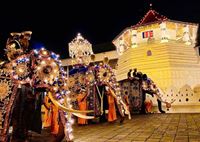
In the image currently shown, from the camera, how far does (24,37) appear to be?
16.4ft

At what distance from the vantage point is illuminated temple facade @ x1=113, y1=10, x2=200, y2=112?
2329 cm

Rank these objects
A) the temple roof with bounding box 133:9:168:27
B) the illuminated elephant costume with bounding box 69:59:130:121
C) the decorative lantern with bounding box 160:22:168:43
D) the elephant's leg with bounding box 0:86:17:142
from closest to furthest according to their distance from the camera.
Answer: the elephant's leg with bounding box 0:86:17:142
the illuminated elephant costume with bounding box 69:59:130:121
the decorative lantern with bounding box 160:22:168:43
the temple roof with bounding box 133:9:168:27

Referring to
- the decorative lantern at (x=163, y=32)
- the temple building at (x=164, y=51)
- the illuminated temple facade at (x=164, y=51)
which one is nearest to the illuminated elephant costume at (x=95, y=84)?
the temple building at (x=164, y=51)

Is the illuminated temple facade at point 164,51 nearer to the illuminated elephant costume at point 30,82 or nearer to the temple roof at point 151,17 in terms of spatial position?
the temple roof at point 151,17

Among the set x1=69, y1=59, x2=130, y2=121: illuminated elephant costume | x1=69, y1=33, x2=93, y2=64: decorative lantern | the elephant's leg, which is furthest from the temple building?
the elephant's leg

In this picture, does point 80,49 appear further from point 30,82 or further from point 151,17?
point 151,17

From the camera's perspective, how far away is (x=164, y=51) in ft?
79.4

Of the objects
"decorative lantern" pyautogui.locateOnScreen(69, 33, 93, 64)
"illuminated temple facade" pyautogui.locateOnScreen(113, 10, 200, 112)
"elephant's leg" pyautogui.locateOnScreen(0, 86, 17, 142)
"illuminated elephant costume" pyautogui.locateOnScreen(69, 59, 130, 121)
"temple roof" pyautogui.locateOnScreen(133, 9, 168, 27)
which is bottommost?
"elephant's leg" pyautogui.locateOnScreen(0, 86, 17, 142)

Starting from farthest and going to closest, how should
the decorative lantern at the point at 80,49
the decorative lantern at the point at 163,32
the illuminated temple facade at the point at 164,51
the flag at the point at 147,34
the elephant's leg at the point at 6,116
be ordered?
the flag at the point at 147,34, the decorative lantern at the point at 163,32, the illuminated temple facade at the point at 164,51, the decorative lantern at the point at 80,49, the elephant's leg at the point at 6,116

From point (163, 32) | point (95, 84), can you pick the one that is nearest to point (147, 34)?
point (163, 32)

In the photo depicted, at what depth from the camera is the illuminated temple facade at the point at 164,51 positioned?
23.3m

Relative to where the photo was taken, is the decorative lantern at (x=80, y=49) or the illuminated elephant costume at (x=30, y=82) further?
the decorative lantern at (x=80, y=49)

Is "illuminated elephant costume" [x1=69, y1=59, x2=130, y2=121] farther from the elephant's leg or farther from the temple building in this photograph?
the temple building

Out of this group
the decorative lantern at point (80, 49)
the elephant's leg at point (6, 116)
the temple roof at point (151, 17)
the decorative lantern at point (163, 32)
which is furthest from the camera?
the temple roof at point (151, 17)
